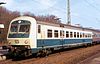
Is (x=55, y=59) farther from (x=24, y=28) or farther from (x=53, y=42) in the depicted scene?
(x=53, y=42)

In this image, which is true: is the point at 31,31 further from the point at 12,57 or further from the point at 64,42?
the point at 64,42

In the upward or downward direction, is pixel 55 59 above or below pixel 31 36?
below

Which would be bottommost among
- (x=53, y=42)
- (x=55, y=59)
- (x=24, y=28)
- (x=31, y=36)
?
(x=55, y=59)

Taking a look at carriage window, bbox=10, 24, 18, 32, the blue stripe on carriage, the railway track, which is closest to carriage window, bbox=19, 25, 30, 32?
carriage window, bbox=10, 24, 18, 32

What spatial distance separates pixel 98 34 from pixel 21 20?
3076cm

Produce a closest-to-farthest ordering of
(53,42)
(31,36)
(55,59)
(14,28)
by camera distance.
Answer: (31,36), (55,59), (14,28), (53,42)

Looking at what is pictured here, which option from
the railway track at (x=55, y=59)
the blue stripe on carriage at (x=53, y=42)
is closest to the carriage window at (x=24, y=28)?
the blue stripe on carriage at (x=53, y=42)

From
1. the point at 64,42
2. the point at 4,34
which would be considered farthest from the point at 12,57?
the point at 4,34

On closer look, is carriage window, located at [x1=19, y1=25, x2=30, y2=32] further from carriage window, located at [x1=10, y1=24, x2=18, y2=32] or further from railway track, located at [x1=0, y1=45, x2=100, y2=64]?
railway track, located at [x1=0, y1=45, x2=100, y2=64]

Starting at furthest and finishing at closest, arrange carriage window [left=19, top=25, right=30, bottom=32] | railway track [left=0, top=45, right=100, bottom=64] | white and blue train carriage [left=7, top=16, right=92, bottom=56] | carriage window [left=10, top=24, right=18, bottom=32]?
1. carriage window [left=10, top=24, right=18, bottom=32]
2. carriage window [left=19, top=25, right=30, bottom=32]
3. white and blue train carriage [left=7, top=16, right=92, bottom=56]
4. railway track [left=0, top=45, right=100, bottom=64]

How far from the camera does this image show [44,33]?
21750mm

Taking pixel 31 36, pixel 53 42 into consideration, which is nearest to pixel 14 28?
pixel 31 36

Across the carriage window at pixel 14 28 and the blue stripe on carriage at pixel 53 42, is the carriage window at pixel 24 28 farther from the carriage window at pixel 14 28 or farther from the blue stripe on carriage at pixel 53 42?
the blue stripe on carriage at pixel 53 42

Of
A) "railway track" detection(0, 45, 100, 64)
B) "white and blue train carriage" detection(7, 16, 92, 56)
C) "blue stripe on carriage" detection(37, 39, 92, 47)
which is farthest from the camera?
"blue stripe on carriage" detection(37, 39, 92, 47)
